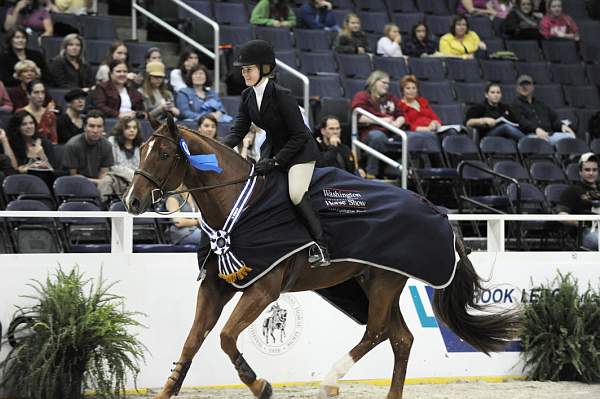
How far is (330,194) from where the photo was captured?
725cm

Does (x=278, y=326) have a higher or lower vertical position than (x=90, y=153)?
lower

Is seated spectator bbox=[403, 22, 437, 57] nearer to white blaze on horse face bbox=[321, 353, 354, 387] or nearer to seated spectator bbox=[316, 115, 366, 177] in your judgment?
seated spectator bbox=[316, 115, 366, 177]

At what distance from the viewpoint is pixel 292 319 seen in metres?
8.38

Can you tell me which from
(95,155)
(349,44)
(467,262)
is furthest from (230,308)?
(349,44)

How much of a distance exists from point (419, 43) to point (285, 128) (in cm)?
909

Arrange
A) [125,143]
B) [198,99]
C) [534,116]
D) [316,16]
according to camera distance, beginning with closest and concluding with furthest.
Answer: [125,143]
[198,99]
[534,116]
[316,16]

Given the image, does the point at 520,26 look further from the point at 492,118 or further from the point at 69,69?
the point at 69,69

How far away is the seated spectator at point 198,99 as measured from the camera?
39.4 ft

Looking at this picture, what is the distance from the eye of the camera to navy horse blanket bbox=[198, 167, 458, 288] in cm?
685

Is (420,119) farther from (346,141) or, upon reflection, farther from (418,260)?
(418,260)

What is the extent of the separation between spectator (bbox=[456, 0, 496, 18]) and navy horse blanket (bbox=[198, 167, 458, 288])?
34.4 ft

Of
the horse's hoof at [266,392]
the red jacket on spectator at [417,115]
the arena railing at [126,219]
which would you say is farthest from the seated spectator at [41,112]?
the horse's hoof at [266,392]

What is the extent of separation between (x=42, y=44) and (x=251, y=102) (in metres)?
6.29

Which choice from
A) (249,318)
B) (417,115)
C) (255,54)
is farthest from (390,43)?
(249,318)
